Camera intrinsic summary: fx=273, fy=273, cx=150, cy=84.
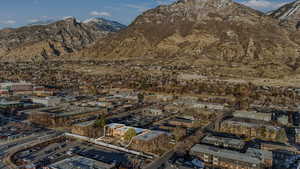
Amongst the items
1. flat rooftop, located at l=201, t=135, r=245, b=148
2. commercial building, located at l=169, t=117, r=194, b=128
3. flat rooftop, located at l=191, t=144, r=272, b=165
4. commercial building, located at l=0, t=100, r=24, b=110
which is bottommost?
flat rooftop, located at l=191, t=144, r=272, b=165

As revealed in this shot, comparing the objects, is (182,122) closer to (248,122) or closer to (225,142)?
(248,122)

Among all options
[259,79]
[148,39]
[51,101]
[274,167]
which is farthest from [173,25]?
[274,167]

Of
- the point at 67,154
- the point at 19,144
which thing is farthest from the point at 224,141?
the point at 19,144

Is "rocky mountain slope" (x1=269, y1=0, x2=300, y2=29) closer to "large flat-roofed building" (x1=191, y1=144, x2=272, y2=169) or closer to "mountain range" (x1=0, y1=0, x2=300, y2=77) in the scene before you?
"mountain range" (x1=0, y1=0, x2=300, y2=77)

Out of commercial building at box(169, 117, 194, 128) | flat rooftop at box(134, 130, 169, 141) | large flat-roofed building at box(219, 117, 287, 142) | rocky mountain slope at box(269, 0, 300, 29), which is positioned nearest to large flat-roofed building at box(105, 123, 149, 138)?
flat rooftop at box(134, 130, 169, 141)

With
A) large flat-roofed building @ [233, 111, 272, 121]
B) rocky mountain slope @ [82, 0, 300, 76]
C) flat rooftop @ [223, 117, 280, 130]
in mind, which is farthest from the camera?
rocky mountain slope @ [82, 0, 300, 76]

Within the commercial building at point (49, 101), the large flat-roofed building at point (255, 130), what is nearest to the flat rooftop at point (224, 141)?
the large flat-roofed building at point (255, 130)
